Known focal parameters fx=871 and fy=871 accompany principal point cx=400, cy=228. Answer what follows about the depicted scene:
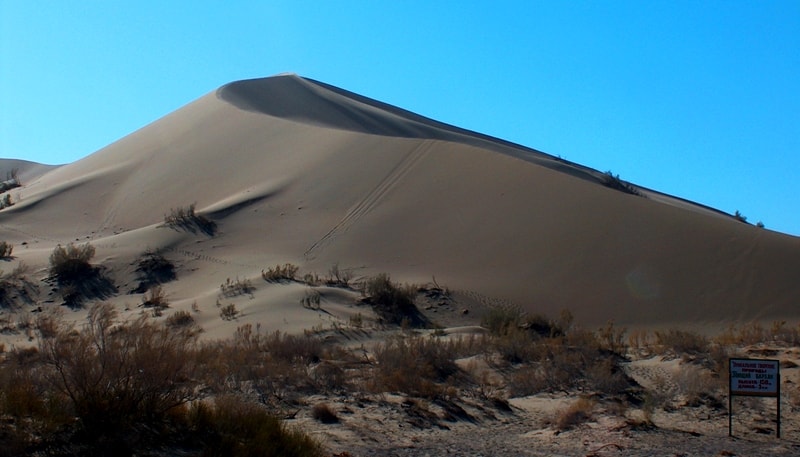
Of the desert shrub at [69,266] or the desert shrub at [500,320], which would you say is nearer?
the desert shrub at [500,320]

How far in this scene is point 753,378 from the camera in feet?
42.0

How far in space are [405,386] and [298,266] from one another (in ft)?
49.6

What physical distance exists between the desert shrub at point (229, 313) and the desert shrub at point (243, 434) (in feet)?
45.4

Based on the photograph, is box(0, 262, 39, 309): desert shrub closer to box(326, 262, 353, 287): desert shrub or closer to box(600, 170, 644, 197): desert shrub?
box(326, 262, 353, 287): desert shrub

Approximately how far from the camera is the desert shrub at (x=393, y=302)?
25.2 meters

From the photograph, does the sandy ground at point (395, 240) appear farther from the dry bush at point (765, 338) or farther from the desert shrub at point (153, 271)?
the dry bush at point (765, 338)

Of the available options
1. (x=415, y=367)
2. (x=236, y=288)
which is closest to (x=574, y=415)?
(x=415, y=367)

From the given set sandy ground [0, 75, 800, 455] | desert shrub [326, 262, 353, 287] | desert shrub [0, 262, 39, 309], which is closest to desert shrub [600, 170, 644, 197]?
sandy ground [0, 75, 800, 455]

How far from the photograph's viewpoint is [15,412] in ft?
29.6

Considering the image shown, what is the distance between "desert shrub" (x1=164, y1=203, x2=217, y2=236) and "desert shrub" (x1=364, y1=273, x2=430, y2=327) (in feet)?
30.1

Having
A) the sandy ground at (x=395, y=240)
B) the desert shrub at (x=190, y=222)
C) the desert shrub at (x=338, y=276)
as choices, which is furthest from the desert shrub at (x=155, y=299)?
the desert shrub at (x=190, y=222)

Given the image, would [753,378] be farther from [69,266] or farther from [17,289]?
[17,289]

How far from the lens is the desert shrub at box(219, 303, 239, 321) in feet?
79.6

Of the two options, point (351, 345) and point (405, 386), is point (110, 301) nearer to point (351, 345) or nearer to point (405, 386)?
point (351, 345)
